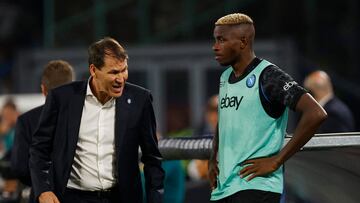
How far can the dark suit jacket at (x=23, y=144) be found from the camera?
747 cm

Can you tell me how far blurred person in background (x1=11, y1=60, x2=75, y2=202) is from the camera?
24.5 feet

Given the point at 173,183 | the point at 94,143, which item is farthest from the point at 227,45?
the point at 173,183

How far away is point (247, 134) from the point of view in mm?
5961

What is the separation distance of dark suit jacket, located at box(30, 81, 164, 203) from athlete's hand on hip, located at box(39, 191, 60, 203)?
1.8 inches

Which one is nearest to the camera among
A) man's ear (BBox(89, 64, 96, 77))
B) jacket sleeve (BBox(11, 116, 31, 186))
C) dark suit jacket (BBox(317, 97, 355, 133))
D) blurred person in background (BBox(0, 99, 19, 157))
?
man's ear (BBox(89, 64, 96, 77))

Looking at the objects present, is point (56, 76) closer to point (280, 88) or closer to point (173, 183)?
point (173, 183)

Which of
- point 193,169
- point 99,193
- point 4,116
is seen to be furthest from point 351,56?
point 99,193

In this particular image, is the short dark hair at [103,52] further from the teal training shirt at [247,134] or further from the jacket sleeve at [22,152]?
the jacket sleeve at [22,152]

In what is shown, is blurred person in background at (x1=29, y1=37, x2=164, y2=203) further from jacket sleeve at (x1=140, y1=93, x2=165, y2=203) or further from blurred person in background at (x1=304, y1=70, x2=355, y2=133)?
blurred person in background at (x1=304, y1=70, x2=355, y2=133)

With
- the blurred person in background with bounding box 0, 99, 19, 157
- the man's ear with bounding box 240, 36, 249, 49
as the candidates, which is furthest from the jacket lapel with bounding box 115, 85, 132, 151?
the blurred person in background with bounding box 0, 99, 19, 157

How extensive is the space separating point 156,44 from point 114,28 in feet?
2.47

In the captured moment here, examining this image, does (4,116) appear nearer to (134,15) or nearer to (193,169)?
(193,169)

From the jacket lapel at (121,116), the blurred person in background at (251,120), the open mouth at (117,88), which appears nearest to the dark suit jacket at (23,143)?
the jacket lapel at (121,116)

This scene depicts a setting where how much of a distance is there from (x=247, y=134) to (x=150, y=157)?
829 mm
